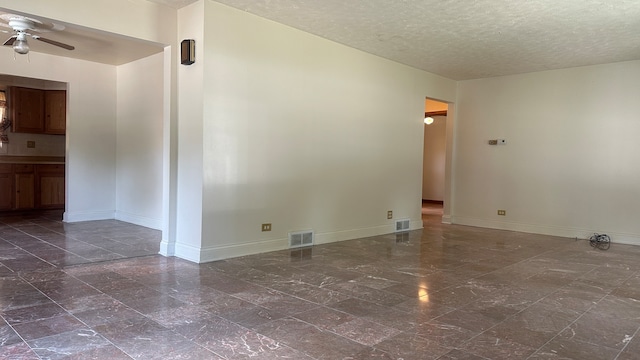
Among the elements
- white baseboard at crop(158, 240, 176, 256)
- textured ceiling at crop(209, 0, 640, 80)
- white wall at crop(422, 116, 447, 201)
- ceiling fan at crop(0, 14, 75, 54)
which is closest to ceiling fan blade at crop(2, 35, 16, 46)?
ceiling fan at crop(0, 14, 75, 54)

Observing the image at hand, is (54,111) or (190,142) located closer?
(190,142)

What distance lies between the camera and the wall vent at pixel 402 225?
21.5 feet

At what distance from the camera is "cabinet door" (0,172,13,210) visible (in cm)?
704

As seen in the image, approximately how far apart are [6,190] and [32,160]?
87cm

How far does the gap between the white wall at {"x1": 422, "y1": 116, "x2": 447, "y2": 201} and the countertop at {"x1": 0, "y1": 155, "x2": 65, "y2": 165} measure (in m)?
8.57

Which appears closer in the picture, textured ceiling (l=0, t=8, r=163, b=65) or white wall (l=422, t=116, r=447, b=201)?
textured ceiling (l=0, t=8, r=163, b=65)

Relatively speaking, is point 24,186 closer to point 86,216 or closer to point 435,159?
point 86,216

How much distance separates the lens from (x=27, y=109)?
7445 millimetres

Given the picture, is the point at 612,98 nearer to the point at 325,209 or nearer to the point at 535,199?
the point at 535,199

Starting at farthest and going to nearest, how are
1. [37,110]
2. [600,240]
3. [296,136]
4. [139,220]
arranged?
[37,110]
[139,220]
[600,240]
[296,136]

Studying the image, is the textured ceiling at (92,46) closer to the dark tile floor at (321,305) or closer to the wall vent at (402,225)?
the dark tile floor at (321,305)

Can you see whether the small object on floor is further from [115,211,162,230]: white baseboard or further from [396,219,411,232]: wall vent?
[115,211,162,230]: white baseboard

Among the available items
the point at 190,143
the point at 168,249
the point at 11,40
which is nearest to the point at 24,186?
the point at 11,40

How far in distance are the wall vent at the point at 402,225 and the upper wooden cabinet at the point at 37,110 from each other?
6411 mm
